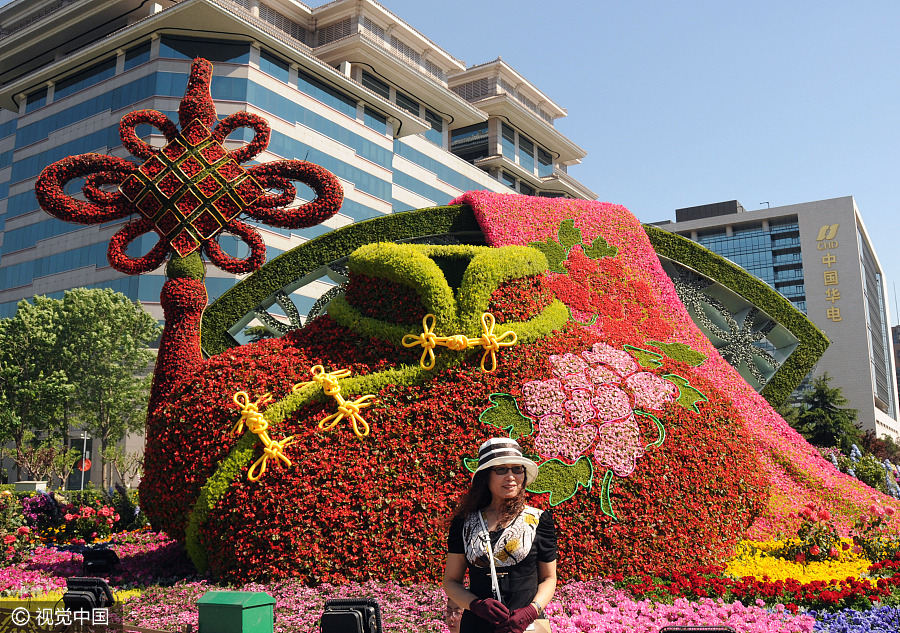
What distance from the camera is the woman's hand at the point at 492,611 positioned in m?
2.85

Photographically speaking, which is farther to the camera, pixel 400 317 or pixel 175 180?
pixel 175 180

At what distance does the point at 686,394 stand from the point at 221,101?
101 ft

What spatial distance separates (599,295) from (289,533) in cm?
522

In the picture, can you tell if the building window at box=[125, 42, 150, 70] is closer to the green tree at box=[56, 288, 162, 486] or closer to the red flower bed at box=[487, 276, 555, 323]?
the green tree at box=[56, 288, 162, 486]

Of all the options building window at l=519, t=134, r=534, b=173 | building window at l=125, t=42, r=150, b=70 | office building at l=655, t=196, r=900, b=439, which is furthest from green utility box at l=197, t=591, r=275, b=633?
office building at l=655, t=196, r=900, b=439

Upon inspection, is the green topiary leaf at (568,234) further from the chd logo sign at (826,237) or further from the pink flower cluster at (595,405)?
the chd logo sign at (826,237)

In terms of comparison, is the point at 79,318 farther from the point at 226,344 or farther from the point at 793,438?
the point at 793,438

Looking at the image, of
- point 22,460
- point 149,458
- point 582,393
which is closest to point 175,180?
point 149,458

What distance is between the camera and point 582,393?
707cm

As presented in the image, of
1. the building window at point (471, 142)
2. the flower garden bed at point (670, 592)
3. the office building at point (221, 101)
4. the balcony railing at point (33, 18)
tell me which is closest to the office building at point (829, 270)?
the building window at point (471, 142)

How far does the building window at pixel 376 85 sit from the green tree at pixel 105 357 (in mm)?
22132

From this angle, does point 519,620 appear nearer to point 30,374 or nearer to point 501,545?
point 501,545

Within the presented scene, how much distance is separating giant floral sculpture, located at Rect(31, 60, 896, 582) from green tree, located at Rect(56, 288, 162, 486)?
66.0ft

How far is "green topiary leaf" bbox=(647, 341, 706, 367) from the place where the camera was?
371 inches
